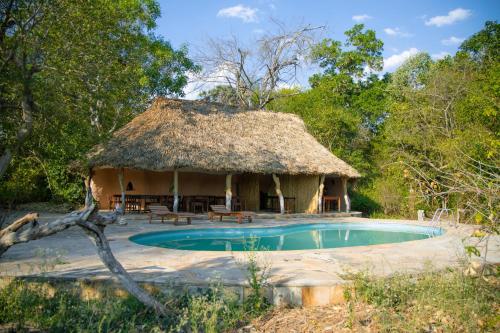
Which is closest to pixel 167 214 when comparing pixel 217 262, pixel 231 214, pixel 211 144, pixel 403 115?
pixel 231 214

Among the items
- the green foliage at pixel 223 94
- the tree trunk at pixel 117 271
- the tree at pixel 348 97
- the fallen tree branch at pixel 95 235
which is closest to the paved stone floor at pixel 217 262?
the fallen tree branch at pixel 95 235

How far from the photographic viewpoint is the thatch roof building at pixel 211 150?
12625mm

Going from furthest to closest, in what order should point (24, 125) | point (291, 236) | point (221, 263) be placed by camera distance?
1. point (291, 236)
2. point (24, 125)
3. point (221, 263)

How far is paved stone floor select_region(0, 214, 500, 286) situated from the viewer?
4.43 m

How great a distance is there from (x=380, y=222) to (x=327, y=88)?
13.6m

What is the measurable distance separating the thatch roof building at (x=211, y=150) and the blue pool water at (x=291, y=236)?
2.71m

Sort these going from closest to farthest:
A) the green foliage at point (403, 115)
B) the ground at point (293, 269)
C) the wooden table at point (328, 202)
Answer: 1. the ground at point (293, 269)
2. the green foliage at point (403, 115)
3. the wooden table at point (328, 202)

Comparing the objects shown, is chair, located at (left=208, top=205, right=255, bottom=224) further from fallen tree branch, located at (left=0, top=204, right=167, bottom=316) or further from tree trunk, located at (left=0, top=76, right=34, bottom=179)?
fallen tree branch, located at (left=0, top=204, right=167, bottom=316)

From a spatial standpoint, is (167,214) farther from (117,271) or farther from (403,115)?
(403,115)

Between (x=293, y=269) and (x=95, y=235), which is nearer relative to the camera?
(x=95, y=235)

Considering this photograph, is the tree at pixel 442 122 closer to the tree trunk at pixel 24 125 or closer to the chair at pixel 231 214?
the chair at pixel 231 214

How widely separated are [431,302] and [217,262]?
9.11ft

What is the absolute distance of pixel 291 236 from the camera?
420 inches

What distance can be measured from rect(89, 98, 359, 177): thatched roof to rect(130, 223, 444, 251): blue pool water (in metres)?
2.72
